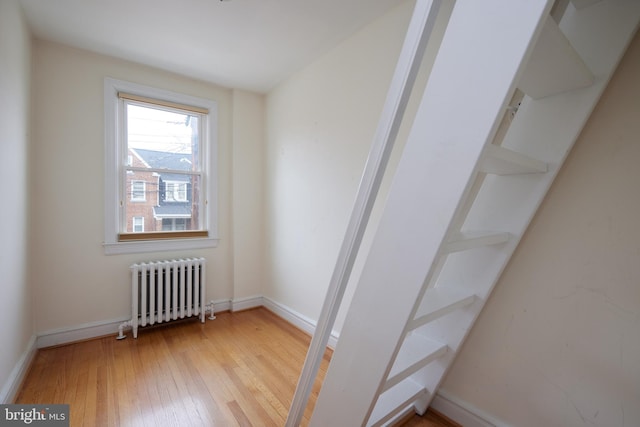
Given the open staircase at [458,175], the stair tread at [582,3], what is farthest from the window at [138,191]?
the stair tread at [582,3]

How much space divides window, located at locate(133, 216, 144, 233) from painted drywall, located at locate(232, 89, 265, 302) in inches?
34.1

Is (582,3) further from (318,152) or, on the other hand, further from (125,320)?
(125,320)

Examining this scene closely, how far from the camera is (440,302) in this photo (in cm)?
110

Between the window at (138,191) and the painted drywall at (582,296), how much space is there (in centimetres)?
295

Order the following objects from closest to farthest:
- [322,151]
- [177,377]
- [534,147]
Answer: [534,147] < [177,377] < [322,151]

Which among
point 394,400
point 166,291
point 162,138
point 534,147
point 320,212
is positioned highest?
point 534,147

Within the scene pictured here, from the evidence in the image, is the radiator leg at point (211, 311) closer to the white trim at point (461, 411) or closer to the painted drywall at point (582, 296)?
the white trim at point (461, 411)

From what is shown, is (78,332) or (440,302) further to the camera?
(78,332)

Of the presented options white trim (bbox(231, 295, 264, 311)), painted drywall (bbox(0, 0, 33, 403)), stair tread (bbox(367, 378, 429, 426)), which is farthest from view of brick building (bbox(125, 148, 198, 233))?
stair tread (bbox(367, 378, 429, 426))

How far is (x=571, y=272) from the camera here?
1.20 meters

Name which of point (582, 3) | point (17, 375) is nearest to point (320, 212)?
point (582, 3)

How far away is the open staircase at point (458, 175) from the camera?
2.19 ft

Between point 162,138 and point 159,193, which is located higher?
point 162,138

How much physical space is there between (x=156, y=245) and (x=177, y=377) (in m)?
1.29
